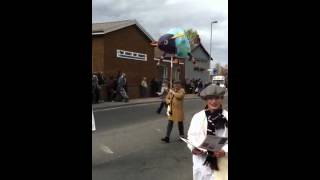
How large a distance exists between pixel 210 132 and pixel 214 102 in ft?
0.88

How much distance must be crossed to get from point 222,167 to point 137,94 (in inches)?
986

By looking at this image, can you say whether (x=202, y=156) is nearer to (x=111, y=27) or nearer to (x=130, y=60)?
(x=111, y=27)

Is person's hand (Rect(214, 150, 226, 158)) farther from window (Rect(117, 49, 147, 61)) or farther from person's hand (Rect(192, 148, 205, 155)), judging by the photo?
window (Rect(117, 49, 147, 61))

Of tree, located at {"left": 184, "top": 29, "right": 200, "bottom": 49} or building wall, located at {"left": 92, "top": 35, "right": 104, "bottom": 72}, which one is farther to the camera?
building wall, located at {"left": 92, "top": 35, "right": 104, "bottom": 72}

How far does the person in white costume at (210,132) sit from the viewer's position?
394 cm

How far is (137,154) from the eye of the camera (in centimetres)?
878

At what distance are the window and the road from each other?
529 inches

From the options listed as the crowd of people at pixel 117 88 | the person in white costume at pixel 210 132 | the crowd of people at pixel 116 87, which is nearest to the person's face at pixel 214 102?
the person in white costume at pixel 210 132

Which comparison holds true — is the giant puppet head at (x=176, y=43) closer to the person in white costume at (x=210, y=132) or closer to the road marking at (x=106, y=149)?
the road marking at (x=106, y=149)

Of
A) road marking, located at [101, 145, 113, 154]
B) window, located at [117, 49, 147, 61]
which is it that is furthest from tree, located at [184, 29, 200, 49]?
window, located at [117, 49, 147, 61]

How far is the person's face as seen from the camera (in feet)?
13.3

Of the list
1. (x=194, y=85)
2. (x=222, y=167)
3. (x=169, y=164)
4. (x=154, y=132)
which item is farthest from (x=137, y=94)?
(x=222, y=167)

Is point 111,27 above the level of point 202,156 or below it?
above

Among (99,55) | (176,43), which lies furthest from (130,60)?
(176,43)
